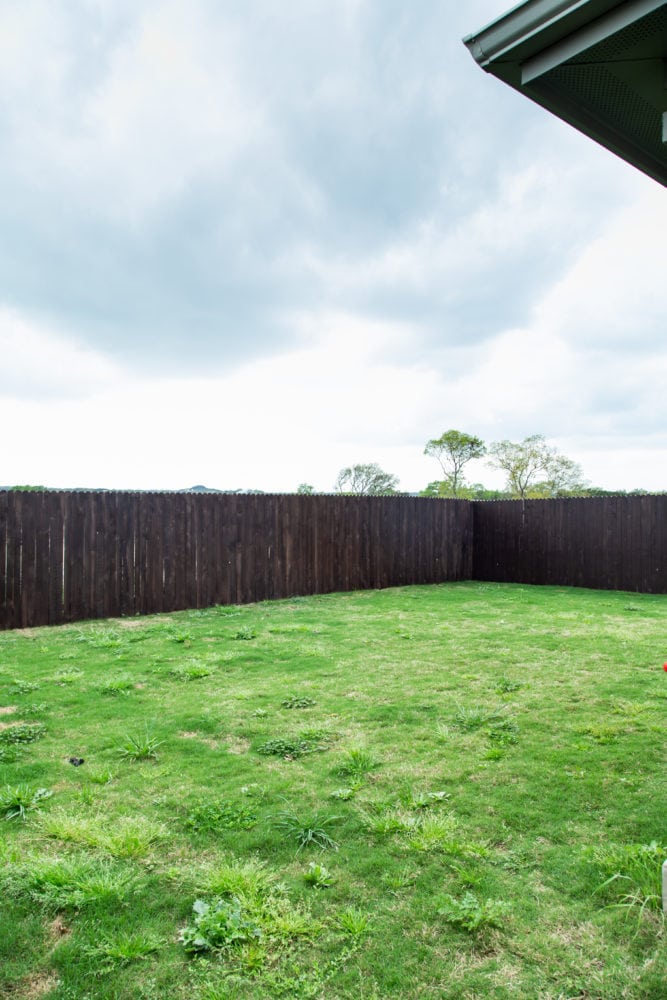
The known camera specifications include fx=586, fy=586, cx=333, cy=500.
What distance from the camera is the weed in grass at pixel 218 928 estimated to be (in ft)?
5.05

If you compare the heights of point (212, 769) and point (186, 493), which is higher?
point (186, 493)

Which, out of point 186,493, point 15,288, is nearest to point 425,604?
point 186,493

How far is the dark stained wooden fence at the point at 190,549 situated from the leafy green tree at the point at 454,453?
45.0 feet

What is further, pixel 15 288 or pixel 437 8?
pixel 15 288

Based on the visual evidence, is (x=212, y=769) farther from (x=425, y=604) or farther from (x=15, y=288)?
(x=15, y=288)

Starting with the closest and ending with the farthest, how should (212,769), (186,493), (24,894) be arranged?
(24,894) < (212,769) < (186,493)

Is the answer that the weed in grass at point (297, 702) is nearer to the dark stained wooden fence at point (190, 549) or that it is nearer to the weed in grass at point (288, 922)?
the weed in grass at point (288, 922)

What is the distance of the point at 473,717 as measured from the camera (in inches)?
129

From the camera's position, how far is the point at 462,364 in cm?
1391

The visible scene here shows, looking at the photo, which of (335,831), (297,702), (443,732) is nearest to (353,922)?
(335,831)

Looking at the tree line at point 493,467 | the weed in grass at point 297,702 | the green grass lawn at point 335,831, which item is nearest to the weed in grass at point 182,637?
the green grass lawn at point 335,831

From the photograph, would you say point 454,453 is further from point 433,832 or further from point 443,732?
point 433,832

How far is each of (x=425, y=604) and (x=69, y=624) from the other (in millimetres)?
4640

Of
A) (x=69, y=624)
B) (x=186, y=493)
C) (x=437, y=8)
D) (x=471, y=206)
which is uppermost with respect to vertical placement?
(x=437, y=8)
